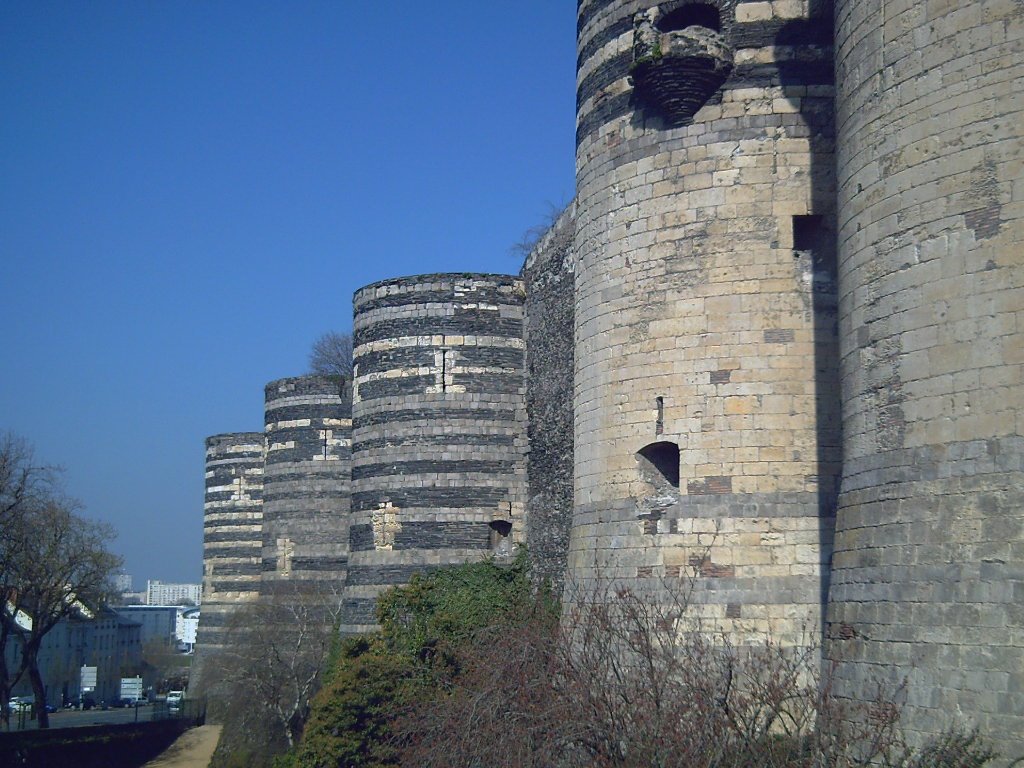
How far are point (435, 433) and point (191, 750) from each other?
17079mm

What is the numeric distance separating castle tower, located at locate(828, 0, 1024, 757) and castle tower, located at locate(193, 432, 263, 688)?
104 feet

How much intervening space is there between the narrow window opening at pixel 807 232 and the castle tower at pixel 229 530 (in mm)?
29438

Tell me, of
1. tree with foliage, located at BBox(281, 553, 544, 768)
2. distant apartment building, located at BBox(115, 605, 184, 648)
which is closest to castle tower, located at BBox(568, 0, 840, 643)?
tree with foliage, located at BBox(281, 553, 544, 768)

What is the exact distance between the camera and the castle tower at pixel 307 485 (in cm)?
3291

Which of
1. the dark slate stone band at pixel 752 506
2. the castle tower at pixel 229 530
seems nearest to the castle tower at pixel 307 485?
the castle tower at pixel 229 530

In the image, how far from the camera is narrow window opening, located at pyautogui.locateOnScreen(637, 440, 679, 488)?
15.1 metres

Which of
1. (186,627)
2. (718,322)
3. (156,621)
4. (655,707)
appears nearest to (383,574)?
(718,322)

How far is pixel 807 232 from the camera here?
14.9 m

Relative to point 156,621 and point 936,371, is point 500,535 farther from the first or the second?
point 156,621

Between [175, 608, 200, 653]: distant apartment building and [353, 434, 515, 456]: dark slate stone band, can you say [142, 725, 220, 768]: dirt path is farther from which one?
[175, 608, 200, 653]: distant apartment building

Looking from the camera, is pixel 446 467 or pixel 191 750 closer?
pixel 446 467

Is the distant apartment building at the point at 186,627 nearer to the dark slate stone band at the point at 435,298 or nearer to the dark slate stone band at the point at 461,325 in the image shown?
the dark slate stone band at the point at 435,298

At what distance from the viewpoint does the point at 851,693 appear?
1165cm

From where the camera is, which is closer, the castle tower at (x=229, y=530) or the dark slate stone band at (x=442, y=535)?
the dark slate stone band at (x=442, y=535)
